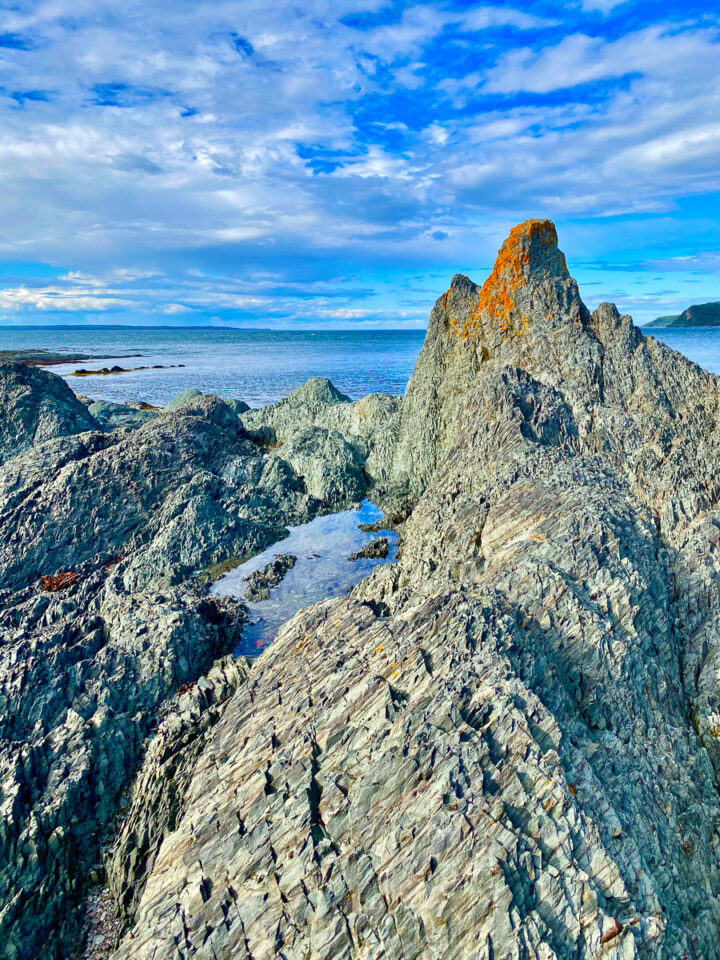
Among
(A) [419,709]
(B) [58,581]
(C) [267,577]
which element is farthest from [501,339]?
(B) [58,581]

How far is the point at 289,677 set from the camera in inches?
485

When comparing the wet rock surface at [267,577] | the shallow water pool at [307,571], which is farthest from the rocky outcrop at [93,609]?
the wet rock surface at [267,577]

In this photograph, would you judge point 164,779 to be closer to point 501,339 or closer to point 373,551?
point 373,551

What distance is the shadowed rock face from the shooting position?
7.86 m

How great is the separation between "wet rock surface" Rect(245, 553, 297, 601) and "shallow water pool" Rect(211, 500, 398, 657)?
20 cm

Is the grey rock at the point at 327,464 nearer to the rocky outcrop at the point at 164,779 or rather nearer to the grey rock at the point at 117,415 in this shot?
the rocky outcrop at the point at 164,779

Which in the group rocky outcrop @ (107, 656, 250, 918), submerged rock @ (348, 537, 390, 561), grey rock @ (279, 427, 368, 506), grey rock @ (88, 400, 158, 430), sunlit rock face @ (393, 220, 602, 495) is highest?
sunlit rock face @ (393, 220, 602, 495)

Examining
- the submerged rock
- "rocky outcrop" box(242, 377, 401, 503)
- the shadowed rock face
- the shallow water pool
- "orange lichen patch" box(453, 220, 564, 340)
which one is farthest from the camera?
"rocky outcrop" box(242, 377, 401, 503)

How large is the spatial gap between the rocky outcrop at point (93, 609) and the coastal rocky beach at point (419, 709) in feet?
0.25

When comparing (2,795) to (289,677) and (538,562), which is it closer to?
(289,677)

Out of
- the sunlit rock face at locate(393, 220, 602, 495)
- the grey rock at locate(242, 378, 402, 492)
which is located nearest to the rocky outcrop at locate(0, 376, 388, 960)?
the grey rock at locate(242, 378, 402, 492)

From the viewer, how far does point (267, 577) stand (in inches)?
829

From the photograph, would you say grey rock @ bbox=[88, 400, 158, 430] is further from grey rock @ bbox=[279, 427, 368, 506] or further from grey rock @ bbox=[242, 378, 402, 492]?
grey rock @ bbox=[279, 427, 368, 506]

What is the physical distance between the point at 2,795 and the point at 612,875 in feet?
39.8
